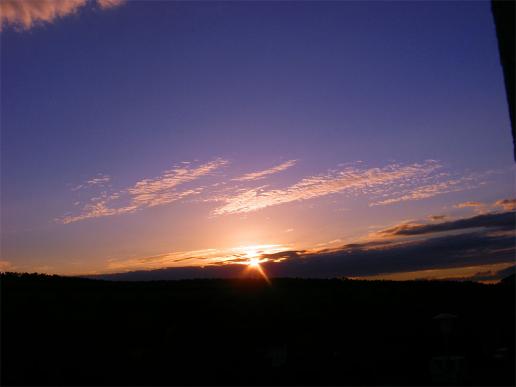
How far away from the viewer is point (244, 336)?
26.0 meters

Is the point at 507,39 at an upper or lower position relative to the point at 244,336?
upper

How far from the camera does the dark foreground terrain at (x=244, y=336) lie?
2117 centimetres

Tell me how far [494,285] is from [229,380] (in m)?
26.4

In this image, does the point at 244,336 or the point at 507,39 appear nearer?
the point at 507,39

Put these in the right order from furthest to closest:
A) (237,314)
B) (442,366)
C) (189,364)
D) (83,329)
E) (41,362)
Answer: (237,314) → (83,329) → (189,364) → (41,362) → (442,366)

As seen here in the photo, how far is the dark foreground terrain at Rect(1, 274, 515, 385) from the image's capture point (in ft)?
69.5

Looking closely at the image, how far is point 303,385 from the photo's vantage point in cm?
2045

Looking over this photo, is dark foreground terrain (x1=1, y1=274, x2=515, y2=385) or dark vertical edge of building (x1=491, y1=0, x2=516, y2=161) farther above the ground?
dark vertical edge of building (x1=491, y1=0, x2=516, y2=161)

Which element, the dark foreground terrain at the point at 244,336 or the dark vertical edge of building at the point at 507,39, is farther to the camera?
the dark foreground terrain at the point at 244,336

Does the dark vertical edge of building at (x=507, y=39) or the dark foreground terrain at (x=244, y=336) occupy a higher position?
the dark vertical edge of building at (x=507, y=39)

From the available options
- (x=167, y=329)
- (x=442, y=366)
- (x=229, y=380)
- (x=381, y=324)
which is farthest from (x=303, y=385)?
(x=381, y=324)

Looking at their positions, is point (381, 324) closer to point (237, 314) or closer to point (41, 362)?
point (237, 314)

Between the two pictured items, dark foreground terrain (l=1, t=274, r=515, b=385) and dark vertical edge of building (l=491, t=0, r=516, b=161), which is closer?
dark vertical edge of building (l=491, t=0, r=516, b=161)

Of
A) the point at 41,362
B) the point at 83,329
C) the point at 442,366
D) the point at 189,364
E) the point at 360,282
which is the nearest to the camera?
the point at 442,366
